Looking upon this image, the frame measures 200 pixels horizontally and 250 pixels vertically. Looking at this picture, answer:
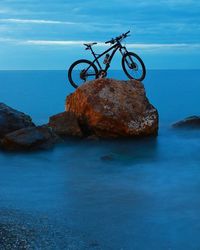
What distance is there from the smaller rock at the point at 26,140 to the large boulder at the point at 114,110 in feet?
8.32

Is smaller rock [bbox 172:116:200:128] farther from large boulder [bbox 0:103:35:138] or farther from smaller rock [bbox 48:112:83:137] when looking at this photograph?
large boulder [bbox 0:103:35:138]

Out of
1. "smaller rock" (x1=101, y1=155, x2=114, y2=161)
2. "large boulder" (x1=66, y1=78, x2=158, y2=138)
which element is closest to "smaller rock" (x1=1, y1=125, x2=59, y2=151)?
"large boulder" (x1=66, y1=78, x2=158, y2=138)

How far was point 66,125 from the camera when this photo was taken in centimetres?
2264

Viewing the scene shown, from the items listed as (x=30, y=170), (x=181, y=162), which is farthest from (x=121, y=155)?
(x=30, y=170)

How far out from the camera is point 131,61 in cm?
2192

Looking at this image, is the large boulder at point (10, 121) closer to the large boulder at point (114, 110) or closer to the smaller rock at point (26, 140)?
the smaller rock at point (26, 140)

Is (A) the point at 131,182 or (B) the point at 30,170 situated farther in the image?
(B) the point at 30,170

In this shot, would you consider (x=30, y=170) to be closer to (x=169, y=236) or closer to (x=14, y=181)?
(x=14, y=181)

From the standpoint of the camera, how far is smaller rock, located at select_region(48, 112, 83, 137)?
22.4 meters

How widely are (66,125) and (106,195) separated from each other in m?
9.37

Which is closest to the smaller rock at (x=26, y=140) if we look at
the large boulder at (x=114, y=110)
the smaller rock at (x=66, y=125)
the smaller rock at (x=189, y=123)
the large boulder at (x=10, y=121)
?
the large boulder at (x=10, y=121)

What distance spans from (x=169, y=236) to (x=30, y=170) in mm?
7298

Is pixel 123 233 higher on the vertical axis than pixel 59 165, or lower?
lower

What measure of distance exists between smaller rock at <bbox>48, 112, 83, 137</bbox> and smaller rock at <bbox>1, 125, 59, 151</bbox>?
2.30m
